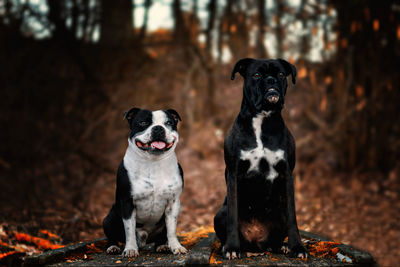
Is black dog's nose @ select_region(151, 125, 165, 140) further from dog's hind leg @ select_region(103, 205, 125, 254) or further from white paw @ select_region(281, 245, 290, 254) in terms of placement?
white paw @ select_region(281, 245, 290, 254)

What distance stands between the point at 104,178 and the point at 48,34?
13.6 ft

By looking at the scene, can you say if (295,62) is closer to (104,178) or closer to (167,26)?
(167,26)

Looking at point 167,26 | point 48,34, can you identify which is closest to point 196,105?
point 167,26

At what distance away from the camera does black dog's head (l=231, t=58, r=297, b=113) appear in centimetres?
350

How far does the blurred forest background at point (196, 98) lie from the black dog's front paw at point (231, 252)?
3262mm

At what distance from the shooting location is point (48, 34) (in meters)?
9.97

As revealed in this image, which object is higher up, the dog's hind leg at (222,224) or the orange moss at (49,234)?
the dog's hind leg at (222,224)

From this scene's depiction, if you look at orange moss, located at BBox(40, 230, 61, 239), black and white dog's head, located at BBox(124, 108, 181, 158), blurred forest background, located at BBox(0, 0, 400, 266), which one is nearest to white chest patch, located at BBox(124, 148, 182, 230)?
black and white dog's head, located at BBox(124, 108, 181, 158)

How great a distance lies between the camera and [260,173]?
3.67 m

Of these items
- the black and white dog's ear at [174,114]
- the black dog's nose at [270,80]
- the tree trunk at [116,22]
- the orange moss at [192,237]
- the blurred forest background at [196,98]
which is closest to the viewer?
the black dog's nose at [270,80]

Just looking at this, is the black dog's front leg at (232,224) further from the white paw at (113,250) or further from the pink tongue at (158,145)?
the white paw at (113,250)

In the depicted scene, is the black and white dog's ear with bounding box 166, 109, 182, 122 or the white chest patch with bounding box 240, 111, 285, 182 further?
the black and white dog's ear with bounding box 166, 109, 182, 122

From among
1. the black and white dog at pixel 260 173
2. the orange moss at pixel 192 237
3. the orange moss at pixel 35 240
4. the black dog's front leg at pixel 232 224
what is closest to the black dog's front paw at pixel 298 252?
the black and white dog at pixel 260 173

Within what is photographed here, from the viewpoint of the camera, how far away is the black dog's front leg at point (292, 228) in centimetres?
352
